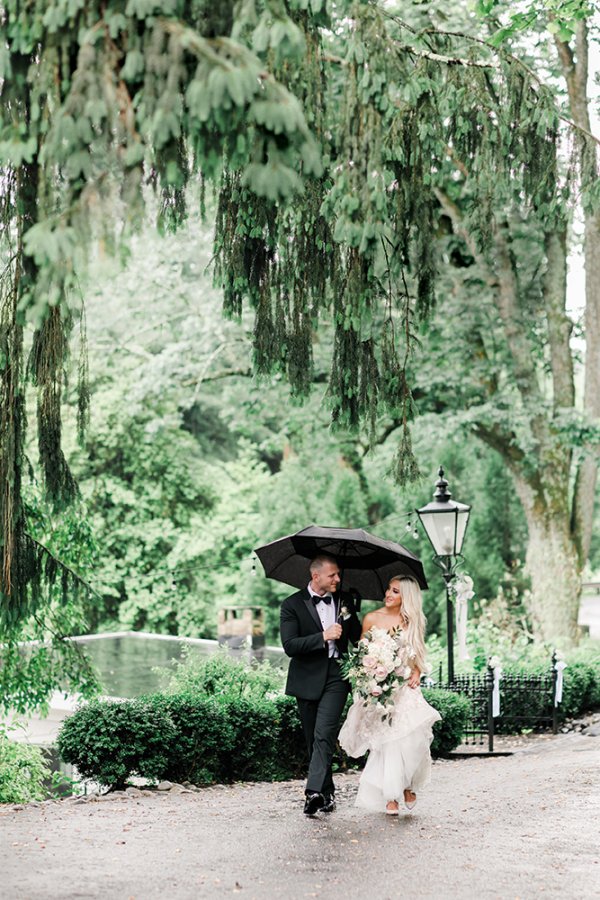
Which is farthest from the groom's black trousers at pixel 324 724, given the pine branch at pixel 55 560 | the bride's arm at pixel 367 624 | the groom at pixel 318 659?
the pine branch at pixel 55 560

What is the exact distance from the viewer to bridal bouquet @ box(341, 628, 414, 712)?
24.7 feet

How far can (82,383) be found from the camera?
283 inches

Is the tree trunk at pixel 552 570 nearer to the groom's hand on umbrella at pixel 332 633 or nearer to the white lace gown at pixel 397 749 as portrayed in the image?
the white lace gown at pixel 397 749

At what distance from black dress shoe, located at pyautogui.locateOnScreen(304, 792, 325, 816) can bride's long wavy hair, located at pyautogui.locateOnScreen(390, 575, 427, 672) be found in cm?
112

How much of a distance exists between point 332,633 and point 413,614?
73 cm

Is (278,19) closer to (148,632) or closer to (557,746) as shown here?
(557,746)

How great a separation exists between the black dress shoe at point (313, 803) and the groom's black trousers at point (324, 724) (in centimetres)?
4

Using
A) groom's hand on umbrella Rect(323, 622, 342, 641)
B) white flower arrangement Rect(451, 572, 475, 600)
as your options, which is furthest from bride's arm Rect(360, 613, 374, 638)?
white flower arrangement Rect(451, 572, 475, 600)

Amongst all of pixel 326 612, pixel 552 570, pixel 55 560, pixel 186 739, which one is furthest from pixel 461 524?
pixel 552 570

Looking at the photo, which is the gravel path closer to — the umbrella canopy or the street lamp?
the umbrella canopy

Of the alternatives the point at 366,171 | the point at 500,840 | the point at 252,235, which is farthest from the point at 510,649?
the point at 366,171

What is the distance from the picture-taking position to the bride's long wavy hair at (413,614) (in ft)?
25.8

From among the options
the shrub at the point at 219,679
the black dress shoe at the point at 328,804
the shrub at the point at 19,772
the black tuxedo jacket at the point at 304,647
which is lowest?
the shrub at the point at 19,772

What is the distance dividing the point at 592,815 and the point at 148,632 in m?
23.9
